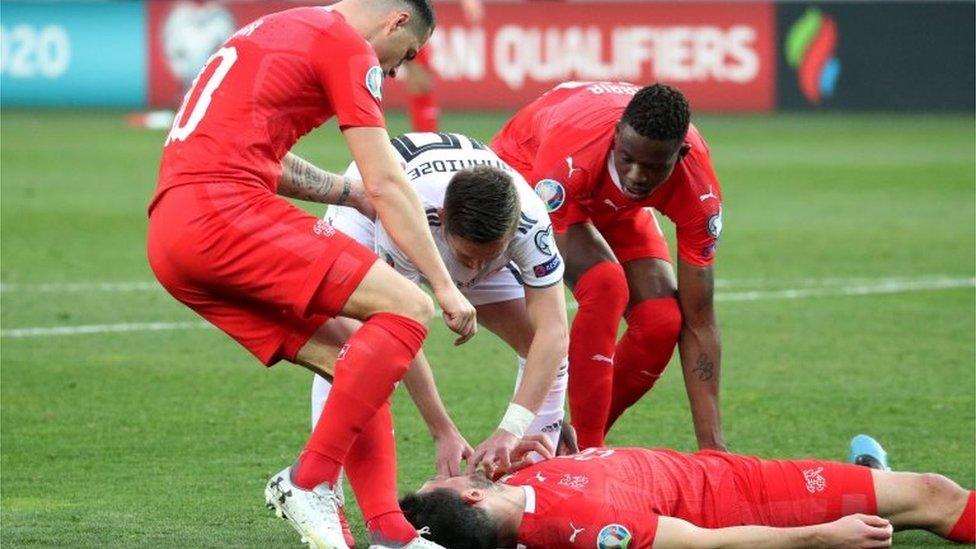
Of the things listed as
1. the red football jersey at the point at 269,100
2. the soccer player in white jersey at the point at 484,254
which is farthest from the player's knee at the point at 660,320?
the red football jersey at the point at 269,100

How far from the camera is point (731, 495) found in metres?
6.13

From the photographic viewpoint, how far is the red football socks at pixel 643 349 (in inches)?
300

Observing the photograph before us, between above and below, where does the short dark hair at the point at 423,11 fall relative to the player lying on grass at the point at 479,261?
above

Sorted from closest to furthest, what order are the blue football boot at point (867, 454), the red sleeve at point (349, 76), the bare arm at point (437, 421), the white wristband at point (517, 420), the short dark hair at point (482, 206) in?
1. the red sleeve at point (349, 76)
2. the short dark hair at point (482, 206)
3. the white wristband at point (517, 420)
4. the bare arm at point (437, 421)
5. the blue football boot at point (867, 454)

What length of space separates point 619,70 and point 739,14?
80.0 inches

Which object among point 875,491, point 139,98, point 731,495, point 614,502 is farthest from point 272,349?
point 139,98

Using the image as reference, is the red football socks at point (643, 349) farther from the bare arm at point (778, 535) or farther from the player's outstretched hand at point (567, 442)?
the bare arm at point (778, 535)

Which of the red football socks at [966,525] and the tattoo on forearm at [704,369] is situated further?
the tattoo on forearm at [704,369]

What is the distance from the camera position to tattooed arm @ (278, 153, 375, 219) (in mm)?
6445

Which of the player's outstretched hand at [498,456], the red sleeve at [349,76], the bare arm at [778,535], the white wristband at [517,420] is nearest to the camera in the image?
the bare arm at [778,535]

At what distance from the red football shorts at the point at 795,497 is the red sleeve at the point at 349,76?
5.94 ft

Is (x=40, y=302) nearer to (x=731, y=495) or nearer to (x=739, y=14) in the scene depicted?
(x=731, y=495)

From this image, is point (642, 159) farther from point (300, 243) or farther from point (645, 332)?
point (300, 243)

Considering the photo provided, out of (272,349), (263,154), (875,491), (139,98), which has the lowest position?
(139,98)
